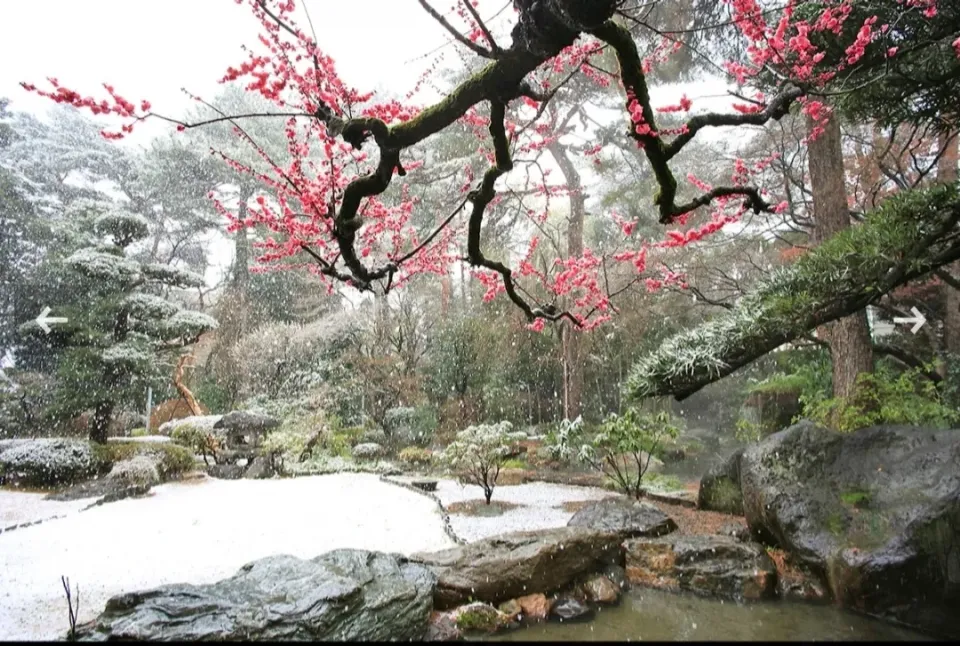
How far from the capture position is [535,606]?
8.77ft

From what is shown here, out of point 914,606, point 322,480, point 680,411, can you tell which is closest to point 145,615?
point 914,606

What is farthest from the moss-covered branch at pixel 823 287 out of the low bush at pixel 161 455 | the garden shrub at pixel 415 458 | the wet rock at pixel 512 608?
the low bush at pixel 161 455

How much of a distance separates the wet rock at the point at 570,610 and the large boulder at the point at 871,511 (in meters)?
1.34

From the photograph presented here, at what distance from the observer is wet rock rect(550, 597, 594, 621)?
8.50 ft

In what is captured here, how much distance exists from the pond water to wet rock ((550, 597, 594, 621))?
69mm

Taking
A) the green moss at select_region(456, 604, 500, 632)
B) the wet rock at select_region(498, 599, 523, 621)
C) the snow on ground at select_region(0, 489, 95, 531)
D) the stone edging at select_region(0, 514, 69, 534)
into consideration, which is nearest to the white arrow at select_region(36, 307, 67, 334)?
the snow on ground at select_region(0, 489, 95, 531)

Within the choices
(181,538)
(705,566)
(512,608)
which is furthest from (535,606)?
(181,538)

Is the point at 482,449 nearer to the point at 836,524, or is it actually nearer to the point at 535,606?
the point at 535,606

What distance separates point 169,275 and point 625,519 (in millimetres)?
7833

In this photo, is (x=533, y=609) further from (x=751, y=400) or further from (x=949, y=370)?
(x=751, y=400)

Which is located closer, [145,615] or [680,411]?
[145,615]

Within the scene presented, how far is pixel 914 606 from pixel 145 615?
3.57 meters

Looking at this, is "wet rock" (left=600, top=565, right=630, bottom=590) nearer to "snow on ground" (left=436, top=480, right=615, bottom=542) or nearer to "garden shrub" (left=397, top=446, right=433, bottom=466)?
"snow on ground" (left=436, top=480, right=615, bottom=542)

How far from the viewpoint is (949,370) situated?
17.6 feet
